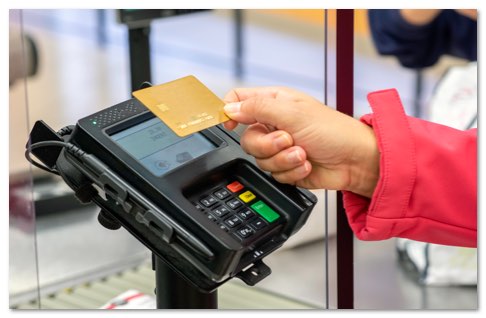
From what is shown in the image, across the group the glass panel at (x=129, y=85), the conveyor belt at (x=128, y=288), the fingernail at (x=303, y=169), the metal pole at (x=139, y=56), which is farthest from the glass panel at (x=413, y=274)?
the fingernail at (x=303, y=169)

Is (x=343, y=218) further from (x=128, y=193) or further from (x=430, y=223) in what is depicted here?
(x=128, y=193)

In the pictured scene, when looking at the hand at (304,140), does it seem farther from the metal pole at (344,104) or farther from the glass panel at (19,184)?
the glass panel at (19,184)

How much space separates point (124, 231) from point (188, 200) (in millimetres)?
1054

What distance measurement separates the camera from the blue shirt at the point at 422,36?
2350 mm

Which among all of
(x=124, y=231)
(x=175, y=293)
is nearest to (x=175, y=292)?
(x=175, y=293)

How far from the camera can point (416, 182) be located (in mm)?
1184

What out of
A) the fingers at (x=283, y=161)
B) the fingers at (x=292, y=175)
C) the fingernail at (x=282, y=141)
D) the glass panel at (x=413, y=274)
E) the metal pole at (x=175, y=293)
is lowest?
the glass panel at (x=413, y=274)

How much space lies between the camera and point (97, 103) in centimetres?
384

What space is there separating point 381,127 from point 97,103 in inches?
109

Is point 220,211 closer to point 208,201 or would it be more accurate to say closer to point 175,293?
point 208,201

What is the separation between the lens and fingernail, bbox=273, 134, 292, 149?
3.72 ft

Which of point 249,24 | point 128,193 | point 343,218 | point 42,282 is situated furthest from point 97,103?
point 128,193

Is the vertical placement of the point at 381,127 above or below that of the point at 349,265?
above

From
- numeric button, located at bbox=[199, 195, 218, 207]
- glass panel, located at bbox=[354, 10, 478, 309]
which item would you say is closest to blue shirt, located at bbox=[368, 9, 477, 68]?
glass panel, located at bbox=[354, 10, 478, 309]
